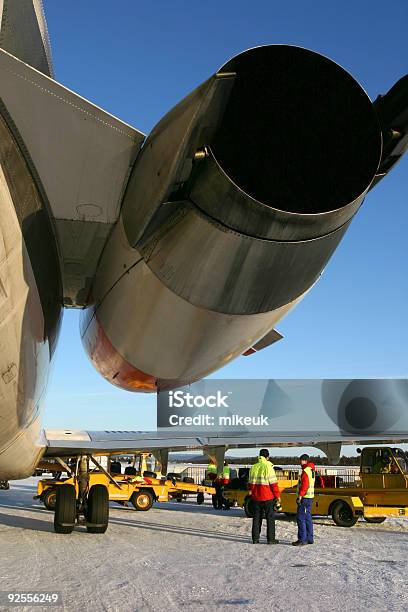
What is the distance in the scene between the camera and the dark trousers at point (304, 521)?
9.25 meters

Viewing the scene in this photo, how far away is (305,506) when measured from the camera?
9.61 meters

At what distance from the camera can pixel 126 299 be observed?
400 cm

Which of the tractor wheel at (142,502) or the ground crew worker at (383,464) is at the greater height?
the ground crew worker at (383,464)

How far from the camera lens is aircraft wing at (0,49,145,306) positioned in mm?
3125

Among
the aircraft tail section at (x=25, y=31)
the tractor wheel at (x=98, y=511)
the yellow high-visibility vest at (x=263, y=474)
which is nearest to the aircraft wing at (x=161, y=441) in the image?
the tractor wheel at (x=98, y=511)

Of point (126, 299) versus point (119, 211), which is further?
point (126, 299)

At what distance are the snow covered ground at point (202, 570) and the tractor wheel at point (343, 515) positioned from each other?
2181 mm

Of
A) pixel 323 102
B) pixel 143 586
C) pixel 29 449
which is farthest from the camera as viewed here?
pixel 29 449

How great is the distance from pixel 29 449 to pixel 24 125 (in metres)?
7.27

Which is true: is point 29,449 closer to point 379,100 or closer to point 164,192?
point 164,192

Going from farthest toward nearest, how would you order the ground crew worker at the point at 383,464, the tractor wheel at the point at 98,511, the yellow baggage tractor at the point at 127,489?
the yellow baggage tractor at the point at 127,489 → the ground crew worker at the point at 383,464 → the tractor wheel at the point at 98,511

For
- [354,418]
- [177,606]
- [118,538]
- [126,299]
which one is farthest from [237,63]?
[354,418]

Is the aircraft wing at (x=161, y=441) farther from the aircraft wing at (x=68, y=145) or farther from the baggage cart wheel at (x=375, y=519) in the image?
the aircraft wing at (x=68, y=145)

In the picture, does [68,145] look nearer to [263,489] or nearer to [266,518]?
[266,518]
